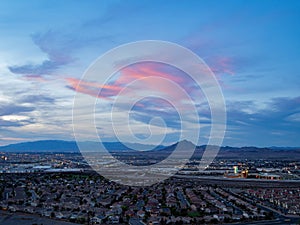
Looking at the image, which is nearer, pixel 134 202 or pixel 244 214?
pixel 244 214

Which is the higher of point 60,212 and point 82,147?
point 82,147

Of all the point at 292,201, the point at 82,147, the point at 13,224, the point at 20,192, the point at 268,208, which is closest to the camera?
the point at 13,224

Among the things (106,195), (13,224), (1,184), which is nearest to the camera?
(13,224)

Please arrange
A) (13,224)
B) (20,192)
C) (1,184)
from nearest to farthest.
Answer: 1. (13,224)
2. (20,192)
3. (1,184)

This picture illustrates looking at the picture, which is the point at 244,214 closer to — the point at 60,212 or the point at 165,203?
the point at 165,203

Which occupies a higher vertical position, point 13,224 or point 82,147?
point 82,147

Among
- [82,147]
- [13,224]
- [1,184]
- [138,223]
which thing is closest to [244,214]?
[138,223]

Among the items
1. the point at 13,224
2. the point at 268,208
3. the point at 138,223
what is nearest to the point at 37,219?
the point at 13,224

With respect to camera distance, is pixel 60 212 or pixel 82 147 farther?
pixel 82 147

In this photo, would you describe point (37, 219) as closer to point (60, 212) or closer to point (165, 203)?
point (60, 212)
